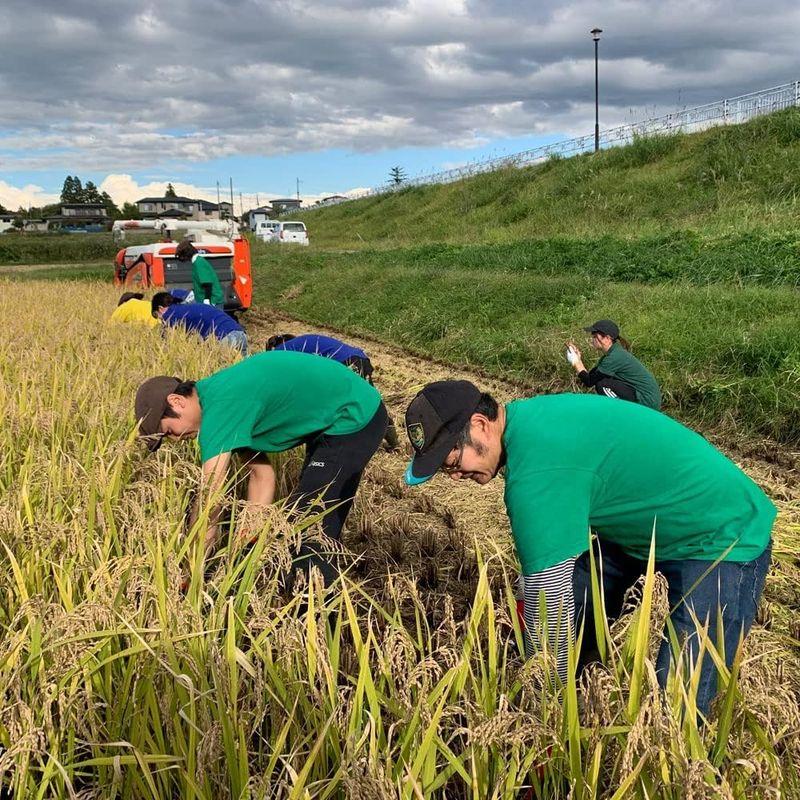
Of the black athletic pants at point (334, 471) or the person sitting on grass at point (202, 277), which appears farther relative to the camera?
the person sitting on grass at point (202, 277)

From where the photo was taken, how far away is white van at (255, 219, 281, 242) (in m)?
30.7

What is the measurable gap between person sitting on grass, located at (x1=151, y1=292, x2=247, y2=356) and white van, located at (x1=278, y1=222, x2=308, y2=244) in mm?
23194

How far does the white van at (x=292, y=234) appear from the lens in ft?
97.9

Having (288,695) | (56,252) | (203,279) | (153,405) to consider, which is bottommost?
(288,695)

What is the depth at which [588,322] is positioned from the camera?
29.0 feet

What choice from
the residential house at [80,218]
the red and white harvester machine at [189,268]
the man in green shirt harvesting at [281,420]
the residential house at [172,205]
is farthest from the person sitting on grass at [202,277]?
the residential house at [172,205]

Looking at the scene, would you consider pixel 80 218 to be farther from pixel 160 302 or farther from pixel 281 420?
pixel 281 420

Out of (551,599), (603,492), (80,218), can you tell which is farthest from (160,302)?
(80,218)

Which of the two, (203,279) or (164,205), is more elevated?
(164,205)

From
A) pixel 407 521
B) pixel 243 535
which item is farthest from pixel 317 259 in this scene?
pixel 243 535

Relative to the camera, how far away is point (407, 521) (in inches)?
146

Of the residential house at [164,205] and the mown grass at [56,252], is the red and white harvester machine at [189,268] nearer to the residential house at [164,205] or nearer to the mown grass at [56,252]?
the mown grass at [56,252]

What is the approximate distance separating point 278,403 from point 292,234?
28.4 metres

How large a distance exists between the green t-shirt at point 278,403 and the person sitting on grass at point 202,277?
5.71 m
